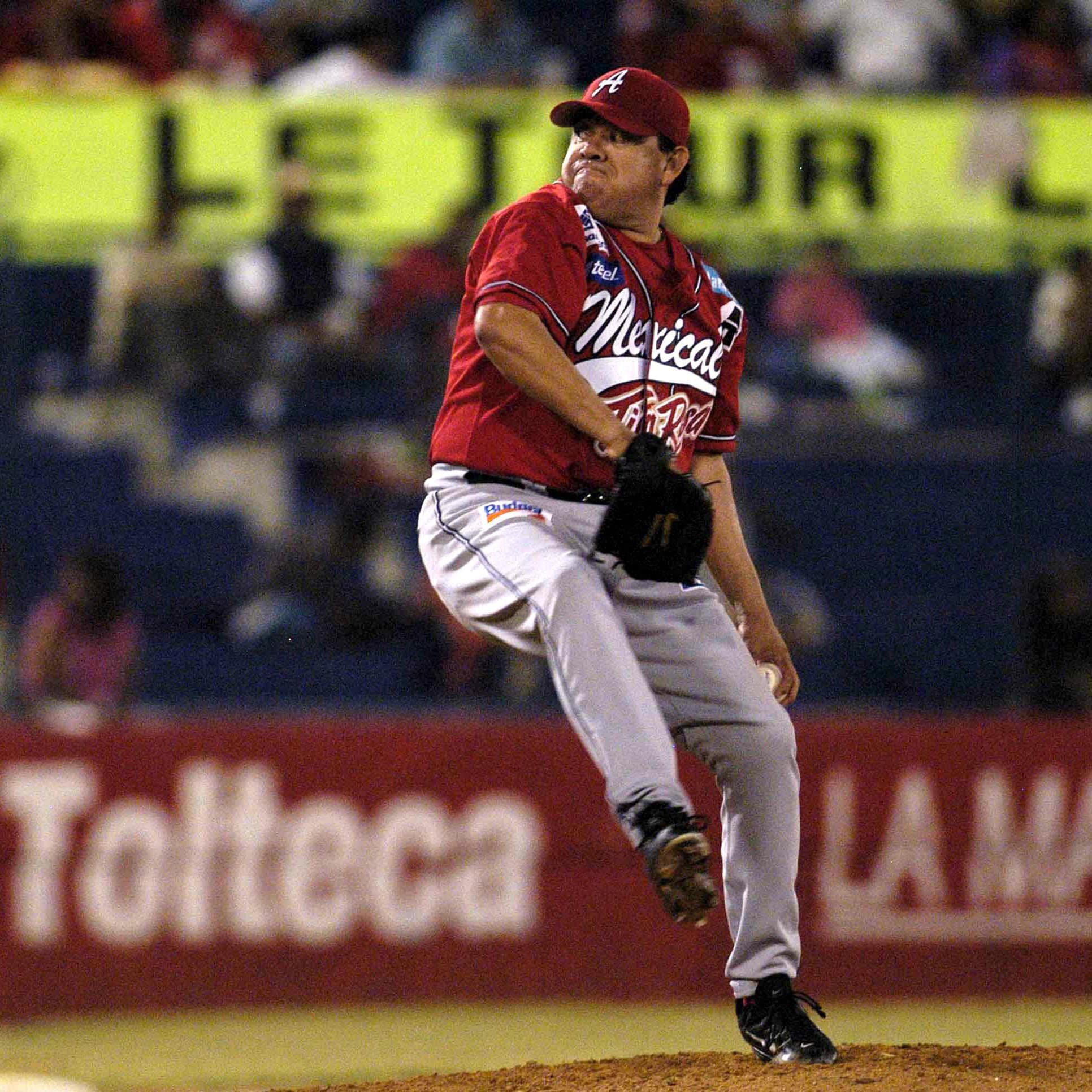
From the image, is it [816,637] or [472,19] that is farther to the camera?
[472,19]

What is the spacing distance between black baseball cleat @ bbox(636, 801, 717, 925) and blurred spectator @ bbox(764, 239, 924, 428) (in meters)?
6.74

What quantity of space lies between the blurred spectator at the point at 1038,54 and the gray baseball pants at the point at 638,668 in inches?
309

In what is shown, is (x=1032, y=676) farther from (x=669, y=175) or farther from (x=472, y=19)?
(x=669, y=175)

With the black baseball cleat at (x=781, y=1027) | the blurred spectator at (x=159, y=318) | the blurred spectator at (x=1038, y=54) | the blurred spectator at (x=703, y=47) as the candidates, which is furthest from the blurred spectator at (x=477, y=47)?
the black baseball cleat at (x=781, y=1027)

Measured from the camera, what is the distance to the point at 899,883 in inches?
382

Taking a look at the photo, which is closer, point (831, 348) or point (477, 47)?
point (831, 348)

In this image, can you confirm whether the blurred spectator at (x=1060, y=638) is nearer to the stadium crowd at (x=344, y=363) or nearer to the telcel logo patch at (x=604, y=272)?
the stadium crowd at (x=344, y=363)

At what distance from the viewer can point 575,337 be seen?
14.3ft

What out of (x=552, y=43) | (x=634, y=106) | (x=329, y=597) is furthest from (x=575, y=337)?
(x=552, y=43)

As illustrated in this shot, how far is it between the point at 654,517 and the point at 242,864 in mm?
5439

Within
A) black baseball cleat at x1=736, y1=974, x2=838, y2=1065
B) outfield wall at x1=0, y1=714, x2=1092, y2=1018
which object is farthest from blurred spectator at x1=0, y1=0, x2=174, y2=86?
black baseball cleat at x1=736, y1=974, x2=838, y2=1065

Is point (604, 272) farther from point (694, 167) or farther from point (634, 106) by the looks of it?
point (694, 167)

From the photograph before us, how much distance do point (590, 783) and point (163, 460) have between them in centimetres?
287

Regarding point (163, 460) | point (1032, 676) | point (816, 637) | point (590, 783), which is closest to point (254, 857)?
point (590, 783)
